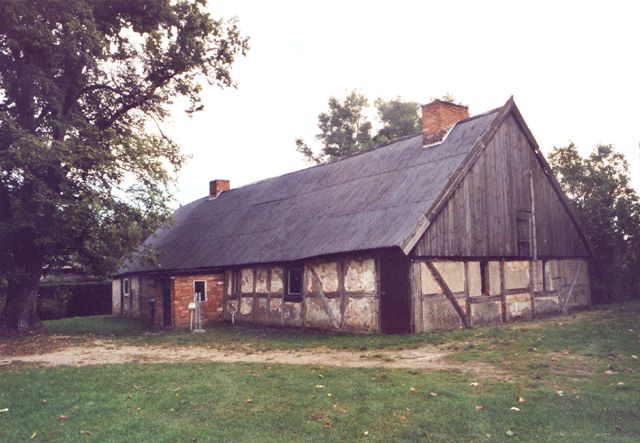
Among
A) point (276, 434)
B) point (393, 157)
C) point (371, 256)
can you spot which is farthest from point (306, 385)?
point (393, 157)

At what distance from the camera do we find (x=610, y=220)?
24.2 m

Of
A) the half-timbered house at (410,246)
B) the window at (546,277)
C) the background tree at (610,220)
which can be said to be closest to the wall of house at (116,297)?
the half-timbered house at (410,246)

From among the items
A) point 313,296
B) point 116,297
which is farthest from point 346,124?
point 313,296

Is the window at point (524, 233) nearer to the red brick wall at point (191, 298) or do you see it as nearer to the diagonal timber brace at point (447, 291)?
the diagonal timber brace at point (447, 291)

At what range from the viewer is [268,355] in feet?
41.6

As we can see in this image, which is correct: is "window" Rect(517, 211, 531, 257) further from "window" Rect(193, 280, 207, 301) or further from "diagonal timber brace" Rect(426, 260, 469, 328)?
"window" Rect(193, 280, 207, 301)

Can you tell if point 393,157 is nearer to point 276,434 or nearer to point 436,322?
point 436,322

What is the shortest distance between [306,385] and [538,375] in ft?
13.0

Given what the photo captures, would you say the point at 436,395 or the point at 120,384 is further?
the point at 120,384

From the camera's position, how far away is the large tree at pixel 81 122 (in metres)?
17.1

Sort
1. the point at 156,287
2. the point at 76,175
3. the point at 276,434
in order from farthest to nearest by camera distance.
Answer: the point at 156,287
the point at 76,175
the point at 276,434

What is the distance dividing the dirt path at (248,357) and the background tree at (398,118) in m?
30.3

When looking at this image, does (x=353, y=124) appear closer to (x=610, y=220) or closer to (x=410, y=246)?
(x=610, y=220)

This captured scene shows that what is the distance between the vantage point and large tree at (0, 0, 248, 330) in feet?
56.1
